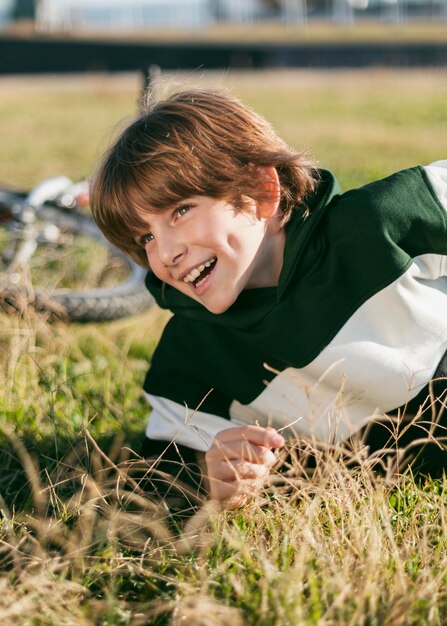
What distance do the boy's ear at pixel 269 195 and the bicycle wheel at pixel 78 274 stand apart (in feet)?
4.93

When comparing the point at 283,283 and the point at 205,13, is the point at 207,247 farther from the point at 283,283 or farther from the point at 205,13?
the point at 205,13

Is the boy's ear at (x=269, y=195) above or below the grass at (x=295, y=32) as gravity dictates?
above

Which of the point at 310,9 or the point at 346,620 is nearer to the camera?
the point at 346,620

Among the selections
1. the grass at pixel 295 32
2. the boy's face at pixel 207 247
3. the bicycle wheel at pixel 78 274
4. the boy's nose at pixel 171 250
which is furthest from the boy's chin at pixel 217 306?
the grass at pixel 295 32

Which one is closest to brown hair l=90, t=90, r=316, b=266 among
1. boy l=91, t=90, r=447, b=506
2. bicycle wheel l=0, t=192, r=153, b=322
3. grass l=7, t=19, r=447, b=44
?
boy l=91, t=90, r=447, b=506

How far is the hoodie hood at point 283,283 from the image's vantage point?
7.91 ft

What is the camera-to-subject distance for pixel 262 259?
2.49m

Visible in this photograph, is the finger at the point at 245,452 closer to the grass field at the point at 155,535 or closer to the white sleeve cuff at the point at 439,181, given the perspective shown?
the grass field at the point at 155,535

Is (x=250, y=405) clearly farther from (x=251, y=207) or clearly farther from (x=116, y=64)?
(x=116, y=64)

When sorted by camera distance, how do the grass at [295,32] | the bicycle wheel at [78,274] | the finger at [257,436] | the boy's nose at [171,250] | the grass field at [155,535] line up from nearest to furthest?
the grass field at [155,535], the finger at [257,436], the boy's nose at [171,250], the bicycle wheel at [78,274], the grass at [295,32]

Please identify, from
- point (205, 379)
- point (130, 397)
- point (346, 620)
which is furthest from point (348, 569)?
point (130, 397)

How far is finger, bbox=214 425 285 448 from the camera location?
2.02m

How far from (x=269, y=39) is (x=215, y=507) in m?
32.5

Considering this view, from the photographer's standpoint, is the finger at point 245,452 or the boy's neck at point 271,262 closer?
the finger at point 245,452
